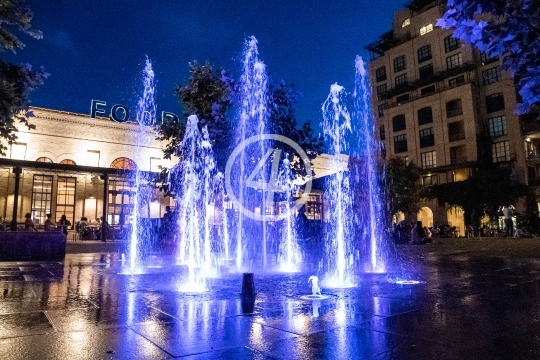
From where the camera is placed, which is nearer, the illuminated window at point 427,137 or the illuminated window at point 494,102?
the illuminated window at point 494,102

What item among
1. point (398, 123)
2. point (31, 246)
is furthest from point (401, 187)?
point (31, 246)

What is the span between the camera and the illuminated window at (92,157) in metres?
30.1

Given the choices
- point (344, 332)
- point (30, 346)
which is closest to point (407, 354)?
point (344, 332)

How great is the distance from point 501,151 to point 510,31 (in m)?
43.1

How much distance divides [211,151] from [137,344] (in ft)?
44.0

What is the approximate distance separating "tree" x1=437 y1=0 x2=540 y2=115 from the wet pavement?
231 cm

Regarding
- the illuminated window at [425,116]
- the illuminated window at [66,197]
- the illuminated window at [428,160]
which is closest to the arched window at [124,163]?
the illuminated window at [66,197]

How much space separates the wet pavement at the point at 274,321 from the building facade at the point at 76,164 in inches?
757

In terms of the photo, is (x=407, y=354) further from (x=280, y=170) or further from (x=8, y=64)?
(x=280, y=170)

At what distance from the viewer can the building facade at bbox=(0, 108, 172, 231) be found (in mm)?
26703

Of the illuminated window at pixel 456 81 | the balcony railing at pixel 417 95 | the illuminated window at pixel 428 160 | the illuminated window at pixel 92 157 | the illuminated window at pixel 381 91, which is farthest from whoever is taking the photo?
the illuminated window at pixel 381 91

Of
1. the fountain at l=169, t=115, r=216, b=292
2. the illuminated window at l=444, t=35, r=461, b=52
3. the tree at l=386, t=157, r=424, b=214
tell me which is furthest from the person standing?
the illuminated window at l=444, t=35, r=461, b=52

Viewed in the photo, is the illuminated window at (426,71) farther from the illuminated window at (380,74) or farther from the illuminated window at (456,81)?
the illuminated window at (380,74)

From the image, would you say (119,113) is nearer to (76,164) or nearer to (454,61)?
(76,164)
